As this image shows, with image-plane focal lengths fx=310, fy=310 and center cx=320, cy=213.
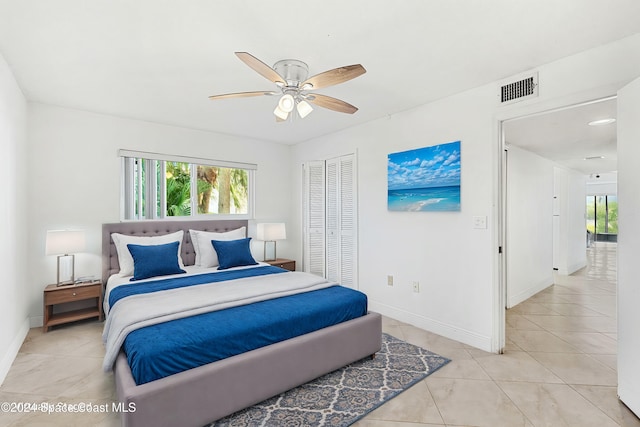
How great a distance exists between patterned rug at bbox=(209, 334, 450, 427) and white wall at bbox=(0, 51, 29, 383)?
2058 millimetres

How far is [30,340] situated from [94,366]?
1066mm

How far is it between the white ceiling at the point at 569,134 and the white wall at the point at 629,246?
0.44m

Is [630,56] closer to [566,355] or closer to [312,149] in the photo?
[566,355]

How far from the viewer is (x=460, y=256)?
10.2 ft

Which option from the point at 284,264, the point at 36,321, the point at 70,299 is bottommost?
the point at 36,321

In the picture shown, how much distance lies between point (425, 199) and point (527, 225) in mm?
2319

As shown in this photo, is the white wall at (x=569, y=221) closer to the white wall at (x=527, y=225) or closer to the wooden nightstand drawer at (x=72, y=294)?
the white wall at (x=527, y=225)

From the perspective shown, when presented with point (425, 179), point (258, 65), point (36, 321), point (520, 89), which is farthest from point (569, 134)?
point (36, 321)

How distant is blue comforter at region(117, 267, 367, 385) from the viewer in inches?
68.7

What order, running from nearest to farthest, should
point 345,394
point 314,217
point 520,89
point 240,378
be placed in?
1. point 240,378
2. point 345,394
3. point 520,89
4. point 314,217

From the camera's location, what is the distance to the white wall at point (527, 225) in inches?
168

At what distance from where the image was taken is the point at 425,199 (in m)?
3.38

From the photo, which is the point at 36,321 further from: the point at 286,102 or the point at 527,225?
the point at 527,225

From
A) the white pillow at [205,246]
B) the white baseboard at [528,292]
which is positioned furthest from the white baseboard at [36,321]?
the white baseboard at [528,292]
